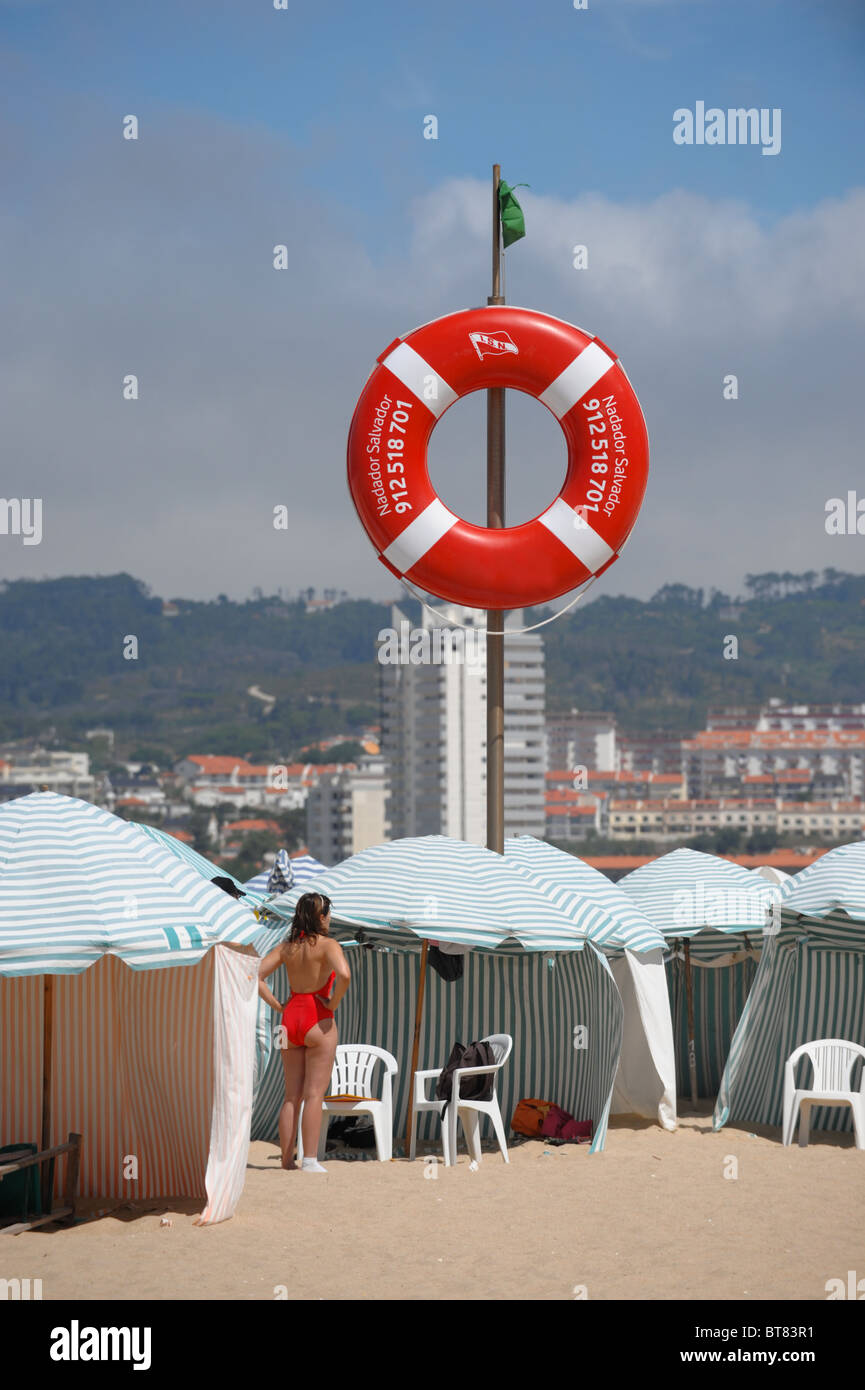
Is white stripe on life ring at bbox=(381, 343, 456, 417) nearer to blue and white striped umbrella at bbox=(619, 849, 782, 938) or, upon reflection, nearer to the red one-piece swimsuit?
blue and white striped umbrella at bbox=(619, 849, 782, 938)

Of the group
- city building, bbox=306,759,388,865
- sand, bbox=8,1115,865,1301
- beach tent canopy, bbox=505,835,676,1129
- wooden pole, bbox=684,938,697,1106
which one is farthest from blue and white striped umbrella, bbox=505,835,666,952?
city building, bbox=306,759,388,865

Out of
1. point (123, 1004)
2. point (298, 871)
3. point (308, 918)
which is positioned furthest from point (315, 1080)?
point (298, 871)

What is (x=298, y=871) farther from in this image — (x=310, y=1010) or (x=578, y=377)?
(x=578, y=377)

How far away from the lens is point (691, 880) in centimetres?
1040

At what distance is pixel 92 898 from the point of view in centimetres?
587

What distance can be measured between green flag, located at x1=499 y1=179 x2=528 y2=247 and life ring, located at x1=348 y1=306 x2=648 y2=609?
76 cm

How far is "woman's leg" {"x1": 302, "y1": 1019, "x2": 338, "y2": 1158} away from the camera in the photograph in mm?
7125

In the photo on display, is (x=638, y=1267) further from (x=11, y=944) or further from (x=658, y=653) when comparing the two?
(x=658, y=653)

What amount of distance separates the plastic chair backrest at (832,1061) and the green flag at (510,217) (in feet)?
17.4

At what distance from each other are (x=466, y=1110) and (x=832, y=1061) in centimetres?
221

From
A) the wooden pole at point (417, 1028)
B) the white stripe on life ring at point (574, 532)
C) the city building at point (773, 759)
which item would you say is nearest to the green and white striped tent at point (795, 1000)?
the wooden pole at point (417, 1028)

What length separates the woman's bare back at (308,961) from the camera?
710 centimetres

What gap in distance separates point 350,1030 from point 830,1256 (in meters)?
3.77
